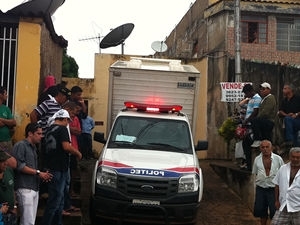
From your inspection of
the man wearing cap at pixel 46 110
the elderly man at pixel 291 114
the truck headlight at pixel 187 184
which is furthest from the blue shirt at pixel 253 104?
the man wearing cap at pixel 46 110

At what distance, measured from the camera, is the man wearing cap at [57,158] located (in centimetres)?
704

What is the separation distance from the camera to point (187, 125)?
9.55 meters

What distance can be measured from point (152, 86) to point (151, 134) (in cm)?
159

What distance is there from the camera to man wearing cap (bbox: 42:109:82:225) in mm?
7043

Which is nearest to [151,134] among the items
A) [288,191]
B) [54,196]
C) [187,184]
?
[187,184]

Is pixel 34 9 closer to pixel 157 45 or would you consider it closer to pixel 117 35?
pixel 117 35

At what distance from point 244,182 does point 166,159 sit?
337 centimetres

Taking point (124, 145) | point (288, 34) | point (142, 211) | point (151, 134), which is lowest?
point (142, 211)

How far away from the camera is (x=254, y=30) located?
20.1 meters

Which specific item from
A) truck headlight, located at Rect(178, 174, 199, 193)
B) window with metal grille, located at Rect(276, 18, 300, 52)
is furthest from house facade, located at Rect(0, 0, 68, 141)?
window with metal grille, located at Rect(276, 18, 300, 52)

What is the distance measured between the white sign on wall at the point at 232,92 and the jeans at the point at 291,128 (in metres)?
1.79

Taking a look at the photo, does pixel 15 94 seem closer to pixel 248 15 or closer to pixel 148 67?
pixel 148 67

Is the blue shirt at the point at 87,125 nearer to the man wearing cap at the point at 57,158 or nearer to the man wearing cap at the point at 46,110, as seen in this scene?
the man wearing cap at the point at 46,110

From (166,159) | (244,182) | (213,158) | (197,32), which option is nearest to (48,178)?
(166,159)
